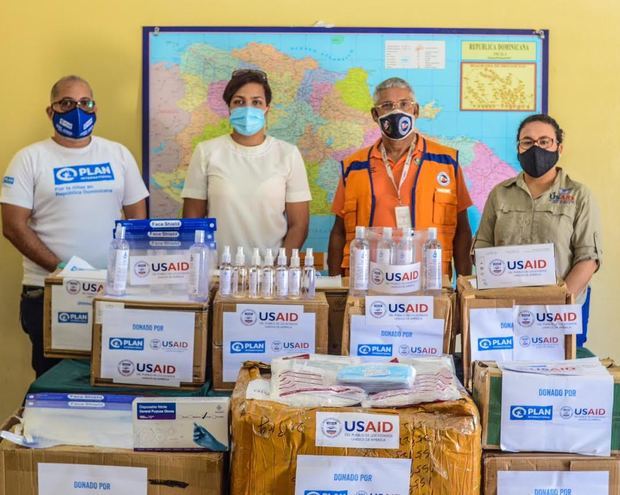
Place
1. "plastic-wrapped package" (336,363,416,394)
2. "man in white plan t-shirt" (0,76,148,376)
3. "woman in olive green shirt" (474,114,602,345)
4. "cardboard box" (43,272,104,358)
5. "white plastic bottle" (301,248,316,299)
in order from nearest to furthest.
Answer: "plastic-wrapped package" (336,363,416,394) → "white plastic bottle" (301,248,316,299) → "cardboard box" (43,272,104,358) → "woman in olive green shirt" (474,114,602,345) → "man in white plan t-shirt" (0,76,148,376)

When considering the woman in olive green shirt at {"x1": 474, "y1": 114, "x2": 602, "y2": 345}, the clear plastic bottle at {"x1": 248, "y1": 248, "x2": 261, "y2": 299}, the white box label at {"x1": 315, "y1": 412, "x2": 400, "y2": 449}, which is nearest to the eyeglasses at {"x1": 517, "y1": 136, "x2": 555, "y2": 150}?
the woman in olive green shirt at {"x1": 474, "y1": 114, "x2": 602, "y2": 345}

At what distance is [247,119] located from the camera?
2.94 metres

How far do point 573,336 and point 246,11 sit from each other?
7.65ft

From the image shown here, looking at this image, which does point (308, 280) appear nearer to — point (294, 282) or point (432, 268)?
point (294, 282)

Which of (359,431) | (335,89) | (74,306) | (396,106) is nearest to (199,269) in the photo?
(74,306)

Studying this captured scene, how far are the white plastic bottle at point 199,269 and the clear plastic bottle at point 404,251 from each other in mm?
548

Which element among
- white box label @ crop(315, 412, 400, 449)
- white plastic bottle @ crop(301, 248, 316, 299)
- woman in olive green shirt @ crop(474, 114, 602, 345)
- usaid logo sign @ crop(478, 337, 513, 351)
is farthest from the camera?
woman in olive green shirt @ crop(474, 114, 602, 345)

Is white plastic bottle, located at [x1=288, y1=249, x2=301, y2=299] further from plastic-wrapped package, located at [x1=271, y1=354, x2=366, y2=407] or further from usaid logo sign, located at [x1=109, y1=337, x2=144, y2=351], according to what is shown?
usaid logo sign, located at [x1=109, y1=337, x2=144, y2=351]

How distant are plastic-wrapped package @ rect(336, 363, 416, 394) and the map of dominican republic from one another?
6.60 ft

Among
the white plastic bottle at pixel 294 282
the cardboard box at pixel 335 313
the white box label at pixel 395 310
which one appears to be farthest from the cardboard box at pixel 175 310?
the white box label at pixel 395 310

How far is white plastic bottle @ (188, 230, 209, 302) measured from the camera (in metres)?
1.99

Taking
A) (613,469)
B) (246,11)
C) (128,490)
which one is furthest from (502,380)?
(246,11)

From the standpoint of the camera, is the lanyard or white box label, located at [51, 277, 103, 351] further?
the lanyard

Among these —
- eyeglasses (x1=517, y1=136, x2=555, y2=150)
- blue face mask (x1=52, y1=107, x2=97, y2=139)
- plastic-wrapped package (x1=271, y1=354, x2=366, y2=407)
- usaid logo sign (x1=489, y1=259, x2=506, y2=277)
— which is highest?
blue face mask (x1=52, y1=107, x2=97, y2=139)
